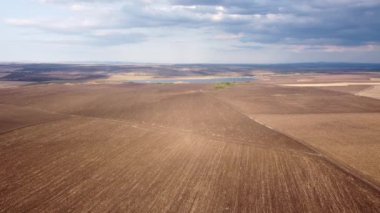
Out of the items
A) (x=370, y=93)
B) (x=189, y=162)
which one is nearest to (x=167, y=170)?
(x=189, y=162)

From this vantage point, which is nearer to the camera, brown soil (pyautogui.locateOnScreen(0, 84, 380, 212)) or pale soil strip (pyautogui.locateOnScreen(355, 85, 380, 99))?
brown soil (pyautogui.locateOnScreen(0, 84, 380, 212))

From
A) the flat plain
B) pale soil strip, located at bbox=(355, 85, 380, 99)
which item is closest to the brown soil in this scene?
the flat plain

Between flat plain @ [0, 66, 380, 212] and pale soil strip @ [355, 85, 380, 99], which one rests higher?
pale soil strip @ [355, 85, 380, 99]

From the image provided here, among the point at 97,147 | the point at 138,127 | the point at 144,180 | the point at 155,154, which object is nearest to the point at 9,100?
the point at 138,127

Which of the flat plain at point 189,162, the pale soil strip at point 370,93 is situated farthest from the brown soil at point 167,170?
the pale soil strip at point 370,93

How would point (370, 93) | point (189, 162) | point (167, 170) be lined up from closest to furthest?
point (167, 170) < point (189, 162) < point (370, 93)

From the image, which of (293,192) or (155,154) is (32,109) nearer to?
(155,154)

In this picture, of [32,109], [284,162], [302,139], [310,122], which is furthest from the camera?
[32,109]

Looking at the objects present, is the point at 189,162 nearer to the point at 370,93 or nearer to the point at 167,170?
the point at 167,170

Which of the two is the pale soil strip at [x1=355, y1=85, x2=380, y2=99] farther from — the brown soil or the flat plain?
the brown soil
